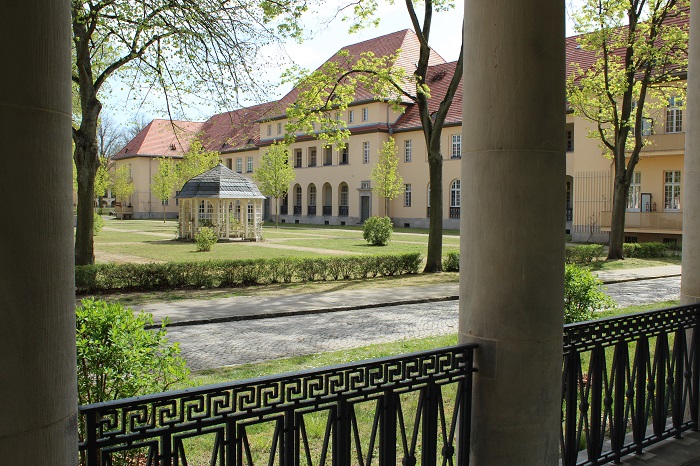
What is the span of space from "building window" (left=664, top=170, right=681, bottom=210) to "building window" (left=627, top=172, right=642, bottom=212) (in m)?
1.35

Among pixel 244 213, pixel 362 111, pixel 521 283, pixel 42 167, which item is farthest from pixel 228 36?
pixel 362 111

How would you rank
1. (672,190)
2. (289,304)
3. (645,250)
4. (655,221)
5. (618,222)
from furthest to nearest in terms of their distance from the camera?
(672,190)
(655,221)
(645,250)
(618,222)
(289,304)

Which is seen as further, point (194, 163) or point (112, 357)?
point (194, 163)

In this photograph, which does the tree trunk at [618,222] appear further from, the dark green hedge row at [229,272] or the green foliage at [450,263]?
the dark green hedge row at [229,272]

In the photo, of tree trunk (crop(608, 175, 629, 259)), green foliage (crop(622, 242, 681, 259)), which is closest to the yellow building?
green foliage (crop(622, 242, 681, 259))

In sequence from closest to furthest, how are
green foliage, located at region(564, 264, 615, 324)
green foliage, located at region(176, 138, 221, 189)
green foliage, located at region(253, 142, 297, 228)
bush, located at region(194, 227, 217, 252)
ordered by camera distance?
green foliage, located at region(564, 264, 615, 324)
bush, located at region(194, 227, 217, 252)
green foliage, located at region(253, 142, 297, 228)
green foliage, located at region(176, 138, 221, 189)

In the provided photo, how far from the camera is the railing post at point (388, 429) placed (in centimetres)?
295

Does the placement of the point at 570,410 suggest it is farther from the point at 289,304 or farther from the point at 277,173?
the point at 277,173

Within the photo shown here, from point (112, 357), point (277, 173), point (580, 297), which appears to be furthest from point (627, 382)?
point (277, 173)

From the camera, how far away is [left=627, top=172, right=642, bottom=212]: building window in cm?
3438

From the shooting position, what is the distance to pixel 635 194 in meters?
34.8

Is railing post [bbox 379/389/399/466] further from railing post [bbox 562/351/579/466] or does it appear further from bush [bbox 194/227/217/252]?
bush [bbox 194/227/217/252]

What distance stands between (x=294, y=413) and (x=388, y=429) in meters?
0.55

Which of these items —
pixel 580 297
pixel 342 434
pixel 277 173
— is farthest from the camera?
pixel 277 173
